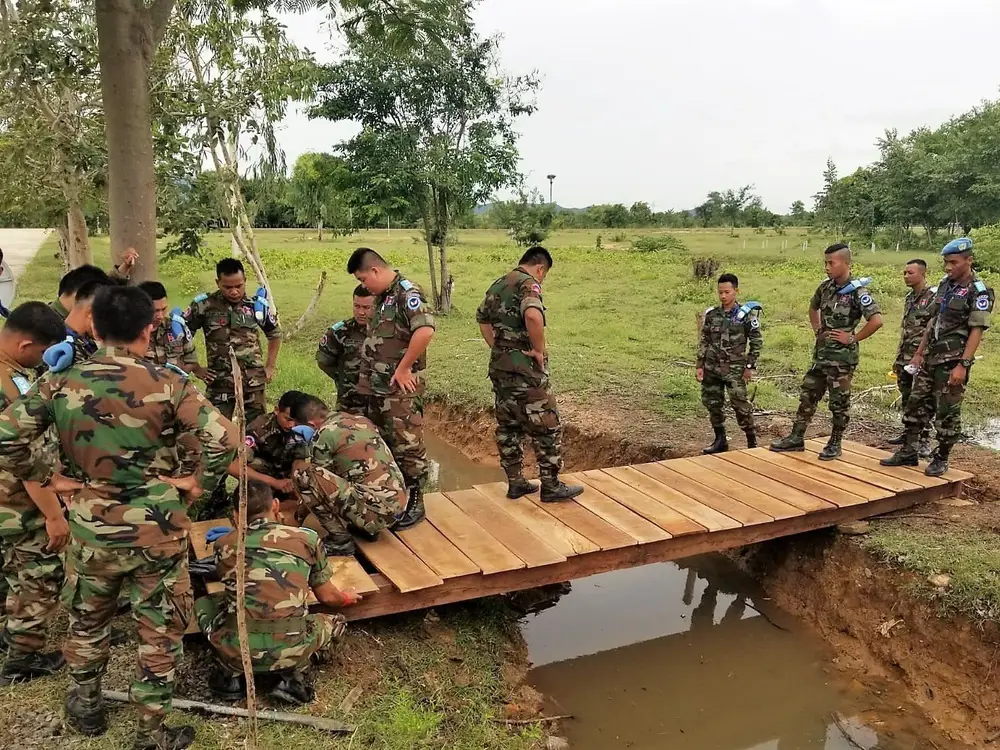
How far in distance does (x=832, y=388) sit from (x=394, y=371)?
3.73 metres

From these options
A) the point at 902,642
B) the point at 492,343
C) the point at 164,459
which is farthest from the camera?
the point at 492,343

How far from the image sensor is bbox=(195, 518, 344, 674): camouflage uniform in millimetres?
3283

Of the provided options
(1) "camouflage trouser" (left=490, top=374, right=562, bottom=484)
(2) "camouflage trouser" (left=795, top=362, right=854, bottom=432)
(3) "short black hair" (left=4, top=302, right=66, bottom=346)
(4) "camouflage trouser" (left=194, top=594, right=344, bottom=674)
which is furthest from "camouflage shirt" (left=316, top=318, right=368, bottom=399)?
(2) "camouflage trouser" (left=795, top=362, right=854, bottom=432)

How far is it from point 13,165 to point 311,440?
7.99m

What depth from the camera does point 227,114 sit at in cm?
754

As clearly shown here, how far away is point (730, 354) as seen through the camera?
6465 millimetres

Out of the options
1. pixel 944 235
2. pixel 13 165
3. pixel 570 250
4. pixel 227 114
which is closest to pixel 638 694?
pixel 227 114

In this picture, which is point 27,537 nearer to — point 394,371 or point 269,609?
point 269,609

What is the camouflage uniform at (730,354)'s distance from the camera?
6.42m

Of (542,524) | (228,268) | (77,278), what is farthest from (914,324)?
(77,278)

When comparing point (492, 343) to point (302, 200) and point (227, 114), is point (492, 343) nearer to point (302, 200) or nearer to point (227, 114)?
point (227, 114)

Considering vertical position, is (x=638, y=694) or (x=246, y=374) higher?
(x=246, y=374)

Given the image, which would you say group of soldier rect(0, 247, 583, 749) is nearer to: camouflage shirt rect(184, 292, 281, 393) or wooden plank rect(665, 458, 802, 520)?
camouflage shirt rect(184, 292, 281, 393)

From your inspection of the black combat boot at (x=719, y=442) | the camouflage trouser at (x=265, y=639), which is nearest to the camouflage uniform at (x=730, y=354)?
the black combat boot at (x=719, y=442)
